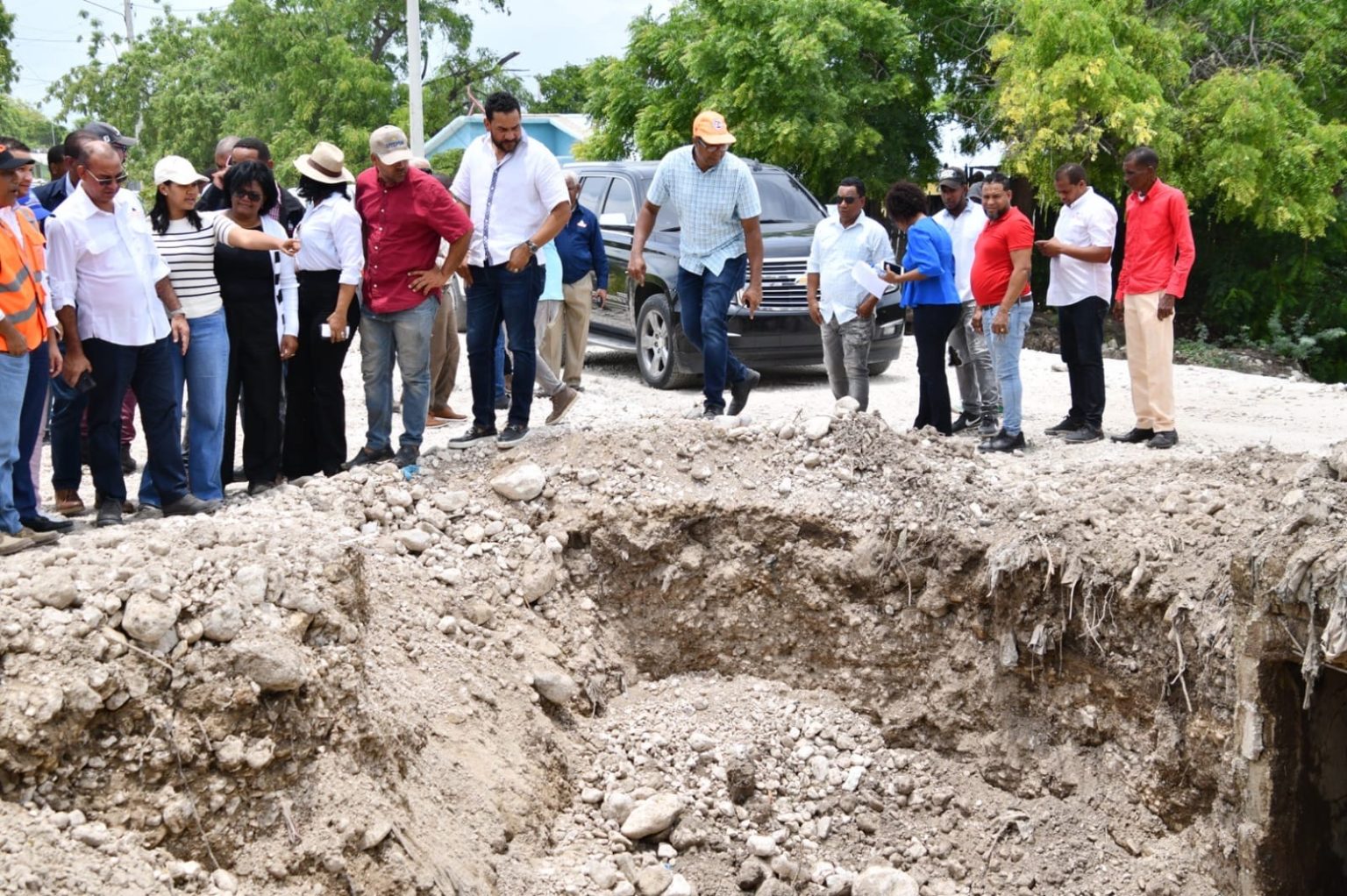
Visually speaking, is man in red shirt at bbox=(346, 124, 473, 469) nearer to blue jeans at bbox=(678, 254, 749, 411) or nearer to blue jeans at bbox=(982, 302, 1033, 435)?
blue jeans at bbox=(678, 254, 749, 411)

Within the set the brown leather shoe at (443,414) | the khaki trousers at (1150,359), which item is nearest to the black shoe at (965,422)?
the khaki trousers at (1150,359)

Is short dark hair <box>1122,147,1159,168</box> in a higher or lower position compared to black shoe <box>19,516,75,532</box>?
higher

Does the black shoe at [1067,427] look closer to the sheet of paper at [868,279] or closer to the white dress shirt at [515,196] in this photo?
the sheet of paper at [868,279]

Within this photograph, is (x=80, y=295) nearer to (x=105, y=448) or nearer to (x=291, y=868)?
(x=105, y=448)

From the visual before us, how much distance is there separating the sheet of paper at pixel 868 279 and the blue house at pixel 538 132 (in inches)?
858

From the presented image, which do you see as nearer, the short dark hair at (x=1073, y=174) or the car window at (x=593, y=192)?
the short dark hair at (x=1073, y=174)

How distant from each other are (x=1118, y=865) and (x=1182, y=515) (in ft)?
5.80

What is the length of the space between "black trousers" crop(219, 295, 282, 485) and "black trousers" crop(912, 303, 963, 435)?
4094 mm

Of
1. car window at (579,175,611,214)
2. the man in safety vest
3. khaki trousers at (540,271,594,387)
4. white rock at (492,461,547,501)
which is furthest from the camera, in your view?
car window at (579,175,611,214)

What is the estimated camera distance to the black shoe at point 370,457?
7531 millimetres

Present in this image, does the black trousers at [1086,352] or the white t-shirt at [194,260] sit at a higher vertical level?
the white t-shirt at [194,260]

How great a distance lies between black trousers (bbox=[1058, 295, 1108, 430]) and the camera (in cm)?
874

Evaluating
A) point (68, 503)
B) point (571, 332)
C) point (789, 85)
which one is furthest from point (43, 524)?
point (789, 85)

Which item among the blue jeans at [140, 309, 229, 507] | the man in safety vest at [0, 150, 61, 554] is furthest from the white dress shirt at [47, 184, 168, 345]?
the blue jeans at [140, 309, 229, 507]
